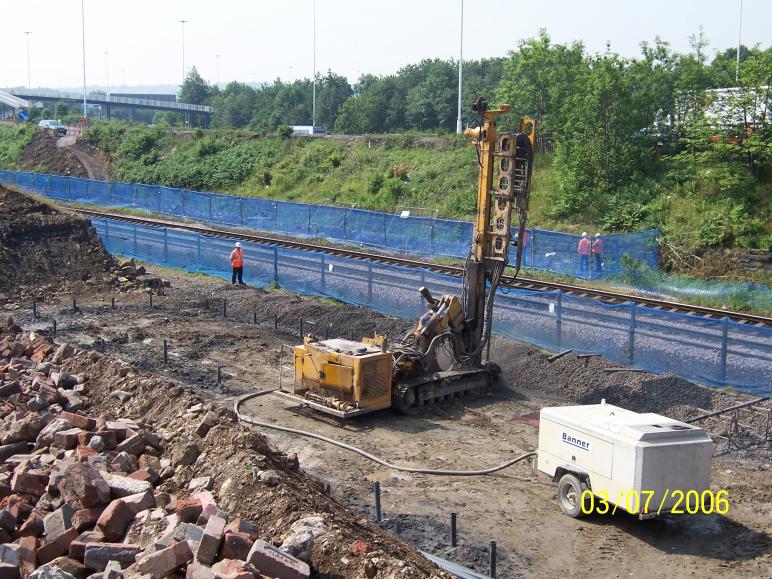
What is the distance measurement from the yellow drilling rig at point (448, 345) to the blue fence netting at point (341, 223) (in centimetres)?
1241

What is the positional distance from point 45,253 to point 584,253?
673 inches

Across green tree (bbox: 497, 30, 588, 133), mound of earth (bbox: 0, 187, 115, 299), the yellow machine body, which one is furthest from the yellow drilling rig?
green tree (bbox: 497, 30, 588, 133)

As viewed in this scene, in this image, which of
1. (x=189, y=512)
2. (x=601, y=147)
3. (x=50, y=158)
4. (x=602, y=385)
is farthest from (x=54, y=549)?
(x=50, y=158)

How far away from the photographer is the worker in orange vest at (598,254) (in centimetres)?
2812

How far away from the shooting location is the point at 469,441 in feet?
48.1

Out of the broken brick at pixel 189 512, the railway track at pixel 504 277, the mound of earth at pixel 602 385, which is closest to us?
the broken brick at pixel 189 512

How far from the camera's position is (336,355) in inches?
597

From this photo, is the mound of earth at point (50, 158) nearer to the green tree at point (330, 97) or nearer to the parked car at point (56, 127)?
the parked car at point (56, 127)

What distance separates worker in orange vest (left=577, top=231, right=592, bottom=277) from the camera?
92.6ft

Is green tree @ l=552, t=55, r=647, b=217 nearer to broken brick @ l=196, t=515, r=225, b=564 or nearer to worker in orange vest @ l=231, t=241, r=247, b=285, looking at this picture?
worker in orange vest @ l=231, t=241, r=247, b=285

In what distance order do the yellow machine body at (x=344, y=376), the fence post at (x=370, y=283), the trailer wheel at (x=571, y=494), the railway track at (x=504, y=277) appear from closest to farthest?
1. the trailer wheel at (x=571, y=494)
2. the yellow machine body at (x=344, y=376)
3. the railway track at (x=504, y=277)
4. the fence post at (x=370, y=283)

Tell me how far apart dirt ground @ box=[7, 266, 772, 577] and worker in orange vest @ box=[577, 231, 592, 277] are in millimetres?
9296

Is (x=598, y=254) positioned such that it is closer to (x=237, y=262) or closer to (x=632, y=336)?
(x=632, y=336)

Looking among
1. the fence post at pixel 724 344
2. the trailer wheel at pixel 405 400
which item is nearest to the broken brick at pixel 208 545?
the trailer wheel at pixel 405 400
